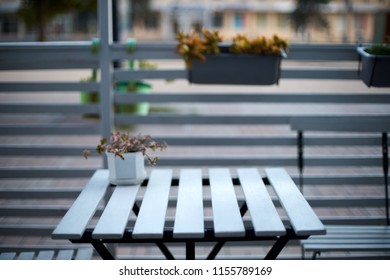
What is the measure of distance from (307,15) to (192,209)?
499 inches

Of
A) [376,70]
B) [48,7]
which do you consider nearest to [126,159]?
[376,70]

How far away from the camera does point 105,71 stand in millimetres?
3580

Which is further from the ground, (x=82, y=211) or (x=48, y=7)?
(x=48, y=7)

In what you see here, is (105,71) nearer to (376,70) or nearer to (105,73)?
(105,73)

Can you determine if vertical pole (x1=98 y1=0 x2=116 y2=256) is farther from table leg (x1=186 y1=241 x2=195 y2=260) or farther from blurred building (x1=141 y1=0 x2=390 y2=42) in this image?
blurred building (x1=141 y1=0 x2=390 y2=42)

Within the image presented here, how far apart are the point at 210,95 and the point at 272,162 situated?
0.60 metres

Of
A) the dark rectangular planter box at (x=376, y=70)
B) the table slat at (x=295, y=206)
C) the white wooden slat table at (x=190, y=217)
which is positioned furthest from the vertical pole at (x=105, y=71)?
the dark rectangular planter box at (x=376, y=70)

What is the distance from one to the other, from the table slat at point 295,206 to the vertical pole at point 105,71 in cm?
118

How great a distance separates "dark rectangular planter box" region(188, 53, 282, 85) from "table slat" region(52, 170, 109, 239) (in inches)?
34.7

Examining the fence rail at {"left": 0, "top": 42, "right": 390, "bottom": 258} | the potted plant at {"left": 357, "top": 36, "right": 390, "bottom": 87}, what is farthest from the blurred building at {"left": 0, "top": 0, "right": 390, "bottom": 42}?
the potted plant at {"left": 357, "top": 36, "right": 390, "bottom": 87}

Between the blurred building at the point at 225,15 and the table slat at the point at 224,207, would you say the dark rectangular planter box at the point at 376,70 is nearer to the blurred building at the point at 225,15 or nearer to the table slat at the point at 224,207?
the table slat at the point at 224,207

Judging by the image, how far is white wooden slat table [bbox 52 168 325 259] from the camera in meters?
2.08

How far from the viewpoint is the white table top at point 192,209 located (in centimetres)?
208

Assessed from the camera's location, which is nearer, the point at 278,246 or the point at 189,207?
the point at 278,246
